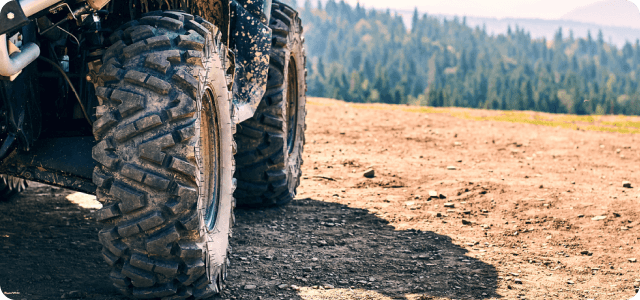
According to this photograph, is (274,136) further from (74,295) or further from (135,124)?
(135,124)

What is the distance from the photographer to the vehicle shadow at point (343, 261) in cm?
403

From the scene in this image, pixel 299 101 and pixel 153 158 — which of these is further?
pixel 299 101

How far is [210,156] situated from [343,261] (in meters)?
1.37

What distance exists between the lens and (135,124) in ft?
10.1

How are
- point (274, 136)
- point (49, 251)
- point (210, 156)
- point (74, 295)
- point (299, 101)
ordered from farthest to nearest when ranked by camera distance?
point (299, 101) → point (274, 136) → point (49, 251) → point (210, 156) → point (74, 295)

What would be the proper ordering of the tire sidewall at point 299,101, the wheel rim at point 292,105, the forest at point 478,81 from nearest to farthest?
the tire sidewall at point 299,101 < the wheel rim at point 292,105 < the forest at point 478,81

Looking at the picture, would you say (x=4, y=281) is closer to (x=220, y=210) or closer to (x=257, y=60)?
(x=220, y=210)

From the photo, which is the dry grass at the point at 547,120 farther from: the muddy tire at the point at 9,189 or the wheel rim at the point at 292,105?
the muddy tire at the point at 9,189

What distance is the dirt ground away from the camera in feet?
13.4

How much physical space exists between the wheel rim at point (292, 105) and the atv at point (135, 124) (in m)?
2.01

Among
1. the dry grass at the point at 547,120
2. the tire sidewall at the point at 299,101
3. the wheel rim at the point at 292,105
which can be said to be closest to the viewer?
the tire sidewall at the point at 299,101

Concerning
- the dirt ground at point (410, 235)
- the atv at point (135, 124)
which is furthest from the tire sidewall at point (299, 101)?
the atv at point (135, 124)

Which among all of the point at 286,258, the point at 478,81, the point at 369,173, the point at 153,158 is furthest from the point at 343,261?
the point at 478,81

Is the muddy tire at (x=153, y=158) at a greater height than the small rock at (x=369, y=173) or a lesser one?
greater
